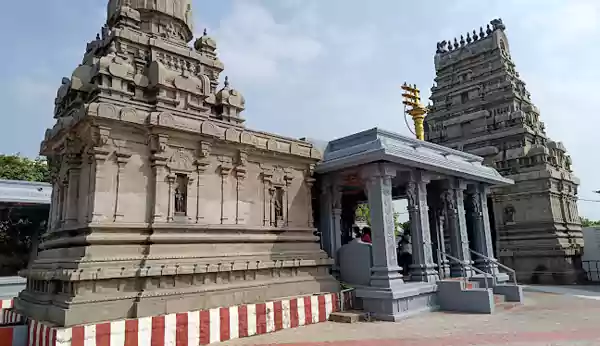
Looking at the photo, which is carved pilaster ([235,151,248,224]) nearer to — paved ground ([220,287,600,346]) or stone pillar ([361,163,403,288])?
paved ground ([220,287,600,346])

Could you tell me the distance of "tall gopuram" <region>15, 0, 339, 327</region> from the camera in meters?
8.71

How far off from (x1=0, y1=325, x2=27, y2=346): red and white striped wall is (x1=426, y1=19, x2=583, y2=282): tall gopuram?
2107 centimetres

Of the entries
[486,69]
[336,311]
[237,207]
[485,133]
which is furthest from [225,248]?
[486,69]

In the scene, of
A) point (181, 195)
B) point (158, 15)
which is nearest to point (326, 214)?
point (181, 195)

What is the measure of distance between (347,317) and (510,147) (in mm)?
17156

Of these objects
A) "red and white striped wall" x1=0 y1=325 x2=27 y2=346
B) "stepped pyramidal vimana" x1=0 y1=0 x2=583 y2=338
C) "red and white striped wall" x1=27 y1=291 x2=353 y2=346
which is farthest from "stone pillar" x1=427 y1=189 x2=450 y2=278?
"red and white striped wall" x1=0 y1=325 x2=27 y2=346

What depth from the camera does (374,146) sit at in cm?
1184

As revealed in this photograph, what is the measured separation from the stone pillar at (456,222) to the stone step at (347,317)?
5.32 meters

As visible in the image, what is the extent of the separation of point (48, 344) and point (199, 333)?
8.69 ft

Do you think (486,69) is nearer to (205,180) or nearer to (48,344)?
(205,180)

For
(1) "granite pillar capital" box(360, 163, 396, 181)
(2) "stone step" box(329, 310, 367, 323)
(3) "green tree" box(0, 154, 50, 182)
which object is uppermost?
(3) "green tree" box(0, 154, 50, 182)

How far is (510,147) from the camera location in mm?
23375

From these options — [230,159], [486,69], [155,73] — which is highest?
[486,69]

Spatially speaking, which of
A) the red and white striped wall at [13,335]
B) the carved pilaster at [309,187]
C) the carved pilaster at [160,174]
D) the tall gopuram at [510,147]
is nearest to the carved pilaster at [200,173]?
the carved pilaster at [160,174]
